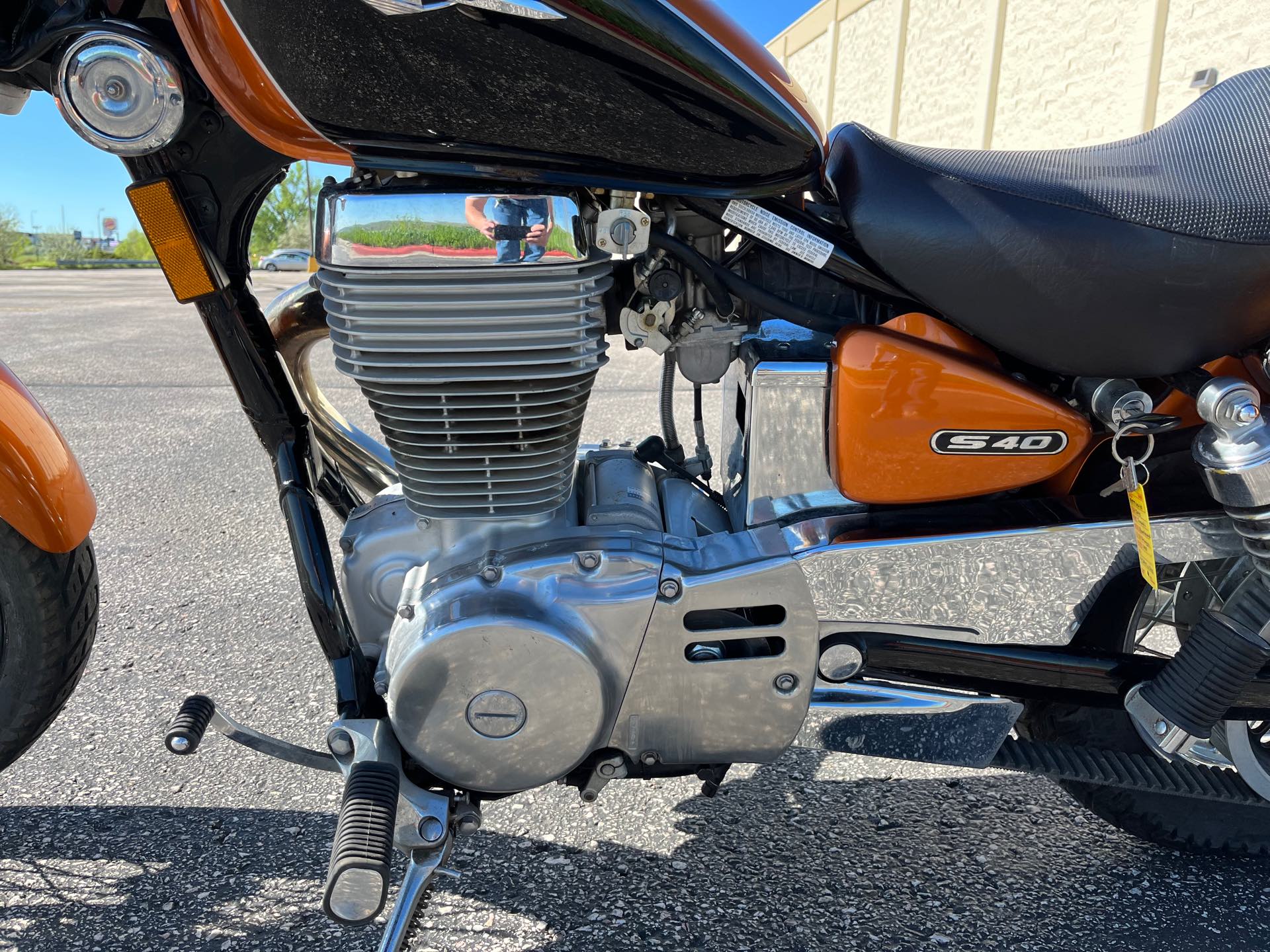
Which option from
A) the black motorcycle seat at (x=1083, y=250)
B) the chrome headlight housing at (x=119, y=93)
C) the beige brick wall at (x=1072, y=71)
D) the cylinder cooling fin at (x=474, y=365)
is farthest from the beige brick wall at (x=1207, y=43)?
the chrome headlight housing at (x=119, y=93)

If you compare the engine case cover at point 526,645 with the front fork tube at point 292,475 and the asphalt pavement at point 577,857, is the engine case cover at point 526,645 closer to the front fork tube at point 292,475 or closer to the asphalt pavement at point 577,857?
the front fork tube at point 292,475

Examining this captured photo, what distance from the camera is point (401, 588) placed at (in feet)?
4.63

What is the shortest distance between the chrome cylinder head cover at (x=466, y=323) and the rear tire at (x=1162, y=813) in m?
1.06

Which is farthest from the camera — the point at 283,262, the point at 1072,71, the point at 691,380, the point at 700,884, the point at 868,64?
the point at 283,262

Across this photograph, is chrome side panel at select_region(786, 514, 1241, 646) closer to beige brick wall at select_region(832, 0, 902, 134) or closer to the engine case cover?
the engine case cover

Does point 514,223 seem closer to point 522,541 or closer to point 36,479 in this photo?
point 522,541

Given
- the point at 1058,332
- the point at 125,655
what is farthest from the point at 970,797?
the point at 125,655

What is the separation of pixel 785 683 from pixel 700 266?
620 mm

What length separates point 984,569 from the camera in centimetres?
131

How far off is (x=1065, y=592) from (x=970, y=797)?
76 centimetres

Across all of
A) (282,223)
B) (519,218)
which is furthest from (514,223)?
(282,223)

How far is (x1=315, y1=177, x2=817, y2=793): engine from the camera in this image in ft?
3.78

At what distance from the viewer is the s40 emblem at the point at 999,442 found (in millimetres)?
1279

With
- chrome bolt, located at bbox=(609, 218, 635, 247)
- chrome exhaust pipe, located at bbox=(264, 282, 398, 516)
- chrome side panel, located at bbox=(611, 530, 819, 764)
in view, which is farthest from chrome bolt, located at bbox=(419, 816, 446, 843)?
chrome bolt, located at bbox=(609, 218, 635, 247)
